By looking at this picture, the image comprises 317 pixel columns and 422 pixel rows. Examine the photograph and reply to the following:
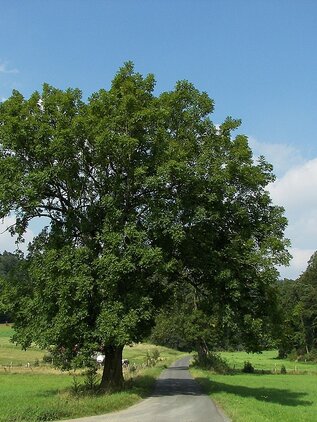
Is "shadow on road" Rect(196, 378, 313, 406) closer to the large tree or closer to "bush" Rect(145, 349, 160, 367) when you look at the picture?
the large tree

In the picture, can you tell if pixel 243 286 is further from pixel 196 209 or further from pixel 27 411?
pixel 27 411

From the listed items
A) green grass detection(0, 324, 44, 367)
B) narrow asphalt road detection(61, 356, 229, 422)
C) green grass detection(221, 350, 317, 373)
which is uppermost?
green grass detection(0, 324, 44, 367)

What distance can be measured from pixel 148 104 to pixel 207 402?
49.7 ft

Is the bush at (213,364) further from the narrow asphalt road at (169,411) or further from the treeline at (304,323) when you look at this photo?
the treeline at (304,323)

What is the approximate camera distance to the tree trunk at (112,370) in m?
25.3

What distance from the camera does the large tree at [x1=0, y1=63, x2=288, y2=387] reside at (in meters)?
22.4

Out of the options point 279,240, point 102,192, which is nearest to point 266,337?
point 279,240

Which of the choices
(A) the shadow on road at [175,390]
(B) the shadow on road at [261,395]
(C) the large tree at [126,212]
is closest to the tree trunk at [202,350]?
(A) the shadow on road at [175,390]

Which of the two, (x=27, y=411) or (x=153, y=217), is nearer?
(x=27, y=411)

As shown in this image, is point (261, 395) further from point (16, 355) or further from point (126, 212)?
point (16, 355)

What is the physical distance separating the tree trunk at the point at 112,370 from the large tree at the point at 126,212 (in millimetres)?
72

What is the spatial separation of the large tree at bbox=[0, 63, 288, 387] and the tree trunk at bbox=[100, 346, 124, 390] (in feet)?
0.24

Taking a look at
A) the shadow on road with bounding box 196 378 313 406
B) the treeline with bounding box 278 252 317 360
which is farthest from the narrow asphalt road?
the treeline with bounding box 278 252 317 360

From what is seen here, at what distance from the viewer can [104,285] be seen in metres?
22.1
